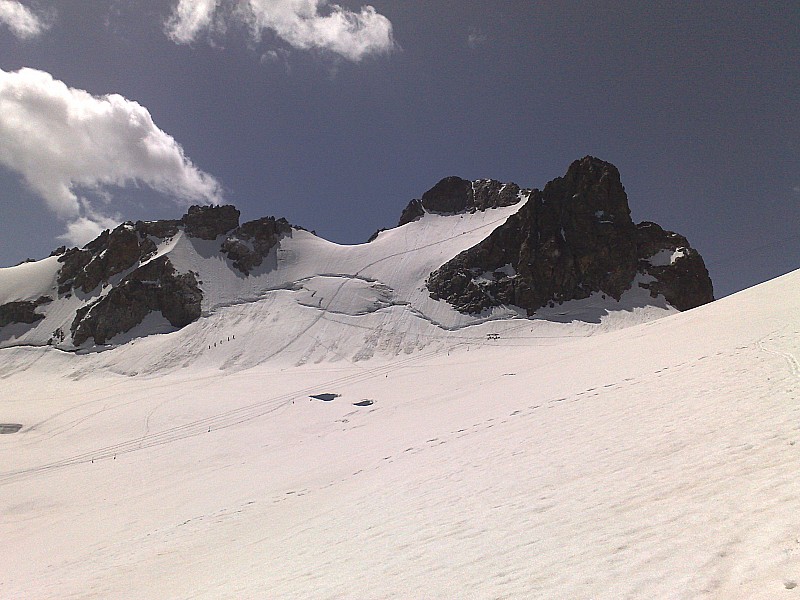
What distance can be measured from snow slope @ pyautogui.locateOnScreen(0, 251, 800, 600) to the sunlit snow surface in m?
0.05

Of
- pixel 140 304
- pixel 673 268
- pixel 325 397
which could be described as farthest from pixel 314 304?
pixel 673 268

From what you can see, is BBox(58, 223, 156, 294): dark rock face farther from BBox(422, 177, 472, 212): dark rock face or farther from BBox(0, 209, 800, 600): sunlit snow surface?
BBox(422, 177, 472, 212): dark rock face

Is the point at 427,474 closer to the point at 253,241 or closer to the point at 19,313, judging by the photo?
the point at 253,241

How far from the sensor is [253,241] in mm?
75188

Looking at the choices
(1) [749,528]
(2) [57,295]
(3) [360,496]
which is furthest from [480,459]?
(2) [57,295]

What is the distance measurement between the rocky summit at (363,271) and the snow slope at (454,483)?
90.3ft

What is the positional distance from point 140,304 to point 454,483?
63.5 meters

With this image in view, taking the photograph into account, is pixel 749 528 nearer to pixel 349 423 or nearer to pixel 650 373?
pixel 650 373

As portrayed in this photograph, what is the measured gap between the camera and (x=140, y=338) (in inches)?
2176

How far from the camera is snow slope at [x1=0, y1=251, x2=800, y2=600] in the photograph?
4.57 metres

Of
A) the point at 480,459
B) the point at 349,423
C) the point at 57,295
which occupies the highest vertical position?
the point at 57,295

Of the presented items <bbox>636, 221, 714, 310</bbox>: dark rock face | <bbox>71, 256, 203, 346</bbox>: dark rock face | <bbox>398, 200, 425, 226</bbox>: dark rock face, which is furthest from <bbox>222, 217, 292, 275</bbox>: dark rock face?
<bbox>636, 221, 714, 310</bbox>: dark rock face

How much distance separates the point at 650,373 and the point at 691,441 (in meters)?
8.16

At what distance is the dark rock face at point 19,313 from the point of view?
62000mm
